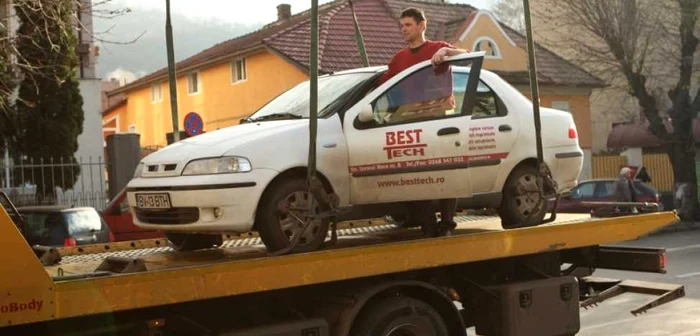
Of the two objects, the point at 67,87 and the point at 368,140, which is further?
the point at 67,87

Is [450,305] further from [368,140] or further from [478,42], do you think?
[478,42]

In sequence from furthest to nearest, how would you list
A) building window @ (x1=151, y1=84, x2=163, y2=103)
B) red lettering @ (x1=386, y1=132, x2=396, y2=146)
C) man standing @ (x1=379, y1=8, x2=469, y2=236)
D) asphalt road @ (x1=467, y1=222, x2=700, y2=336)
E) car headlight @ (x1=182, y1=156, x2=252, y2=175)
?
building window @ (x1=151, y1=84, x2=163, y2=103)
asphalt road @ (x1=467, y1=222, x2=700, y2=336)
man standing @ (x1=379, y1=8, x2=469, y2=236)
red lettering @ (x1=386, y1=132, x2=396, y2=146)
car headlight @ (x1=182, y1=156, x2=252, y2=175)

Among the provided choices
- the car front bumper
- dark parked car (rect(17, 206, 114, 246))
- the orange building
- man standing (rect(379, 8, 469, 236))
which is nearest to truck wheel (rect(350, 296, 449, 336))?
man standing (rect(379, 8, 469, 236))

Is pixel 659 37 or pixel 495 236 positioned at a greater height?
pixel 659 37

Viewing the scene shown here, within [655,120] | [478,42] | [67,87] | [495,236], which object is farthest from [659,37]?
[495,236]

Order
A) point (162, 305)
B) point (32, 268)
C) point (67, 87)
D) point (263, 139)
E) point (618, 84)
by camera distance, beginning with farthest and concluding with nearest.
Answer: point (618, 84), point (67, 87), point (263, 139), point (162, 305), point (32, 268)

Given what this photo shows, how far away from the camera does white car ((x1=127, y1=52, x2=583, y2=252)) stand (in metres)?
5.86

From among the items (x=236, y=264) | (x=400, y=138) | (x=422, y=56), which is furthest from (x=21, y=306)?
(x=422, y=56)

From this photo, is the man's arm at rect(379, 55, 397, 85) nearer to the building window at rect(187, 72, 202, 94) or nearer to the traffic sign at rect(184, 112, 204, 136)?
the traffic sign at rect(184, 112, 204, 136)

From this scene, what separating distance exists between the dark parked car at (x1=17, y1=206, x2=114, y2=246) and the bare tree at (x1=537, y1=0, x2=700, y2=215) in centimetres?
1610

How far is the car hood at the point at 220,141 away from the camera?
594 cm

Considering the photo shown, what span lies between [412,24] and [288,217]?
209cm

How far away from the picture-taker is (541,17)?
26219mm

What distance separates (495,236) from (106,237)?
8206mm
